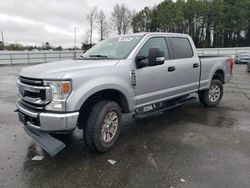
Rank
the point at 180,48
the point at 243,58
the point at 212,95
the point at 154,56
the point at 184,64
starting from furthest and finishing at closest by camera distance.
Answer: the point at 243,58, the point at 212,95, the point at 180,48, the point at 184,64, the point at 154,56

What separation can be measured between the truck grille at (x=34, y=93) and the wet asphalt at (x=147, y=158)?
0.93 m

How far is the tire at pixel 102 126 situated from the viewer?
350 cm

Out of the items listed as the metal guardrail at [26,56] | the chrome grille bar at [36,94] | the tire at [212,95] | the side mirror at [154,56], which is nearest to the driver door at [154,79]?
the side mirror at [154,56]

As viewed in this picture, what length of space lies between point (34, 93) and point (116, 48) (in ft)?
6.17

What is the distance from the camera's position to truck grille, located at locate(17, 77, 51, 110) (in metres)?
3.14

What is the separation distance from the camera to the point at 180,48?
5250 millimetres

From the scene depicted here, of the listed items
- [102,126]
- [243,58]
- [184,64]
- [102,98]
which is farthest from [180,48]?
[243,58]

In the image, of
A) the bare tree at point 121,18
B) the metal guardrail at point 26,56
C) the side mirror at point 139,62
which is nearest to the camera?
the side mirror at point 139,62

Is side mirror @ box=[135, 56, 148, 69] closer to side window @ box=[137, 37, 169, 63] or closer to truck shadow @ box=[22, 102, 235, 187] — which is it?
side window @ box=[137, 37, 169, 63]

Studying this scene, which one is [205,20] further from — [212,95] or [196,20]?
[212,95]

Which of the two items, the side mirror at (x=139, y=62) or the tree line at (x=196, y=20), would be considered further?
the tree line at (x=196, y=20)

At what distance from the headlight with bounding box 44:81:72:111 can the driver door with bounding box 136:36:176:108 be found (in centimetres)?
141

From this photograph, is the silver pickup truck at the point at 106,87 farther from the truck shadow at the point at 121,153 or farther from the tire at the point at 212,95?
the tire at the point at 212,95

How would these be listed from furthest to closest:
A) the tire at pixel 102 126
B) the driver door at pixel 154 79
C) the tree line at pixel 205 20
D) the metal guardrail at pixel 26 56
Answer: the tree line at pixel 205 20
the metal guardrail at pixel 26 56
the driver door at pixel 154 79
the tire at pixel 102 126
